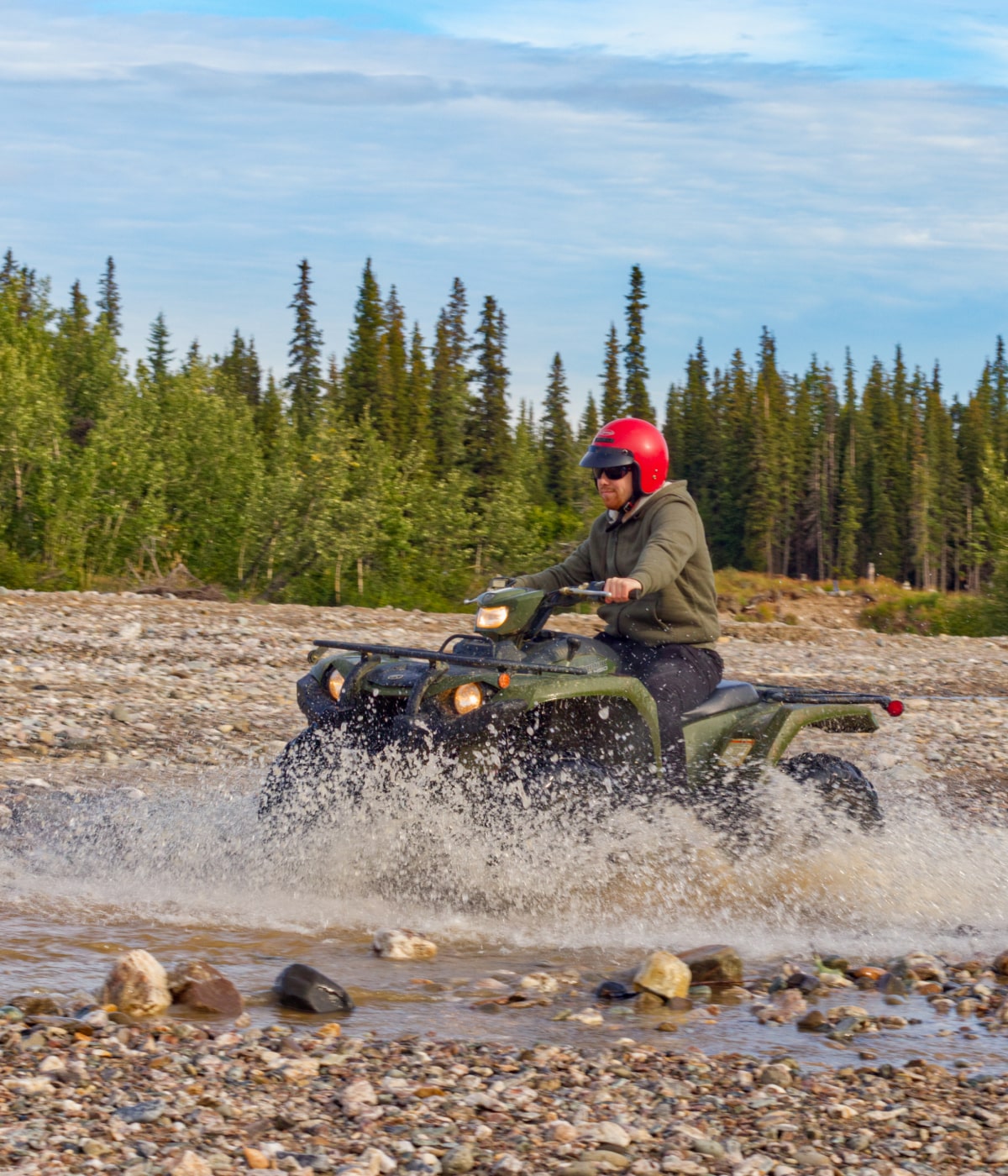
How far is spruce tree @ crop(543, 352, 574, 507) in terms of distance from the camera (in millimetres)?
94438

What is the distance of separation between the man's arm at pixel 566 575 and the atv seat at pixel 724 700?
3.11 ft

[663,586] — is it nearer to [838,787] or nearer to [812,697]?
[812,697]

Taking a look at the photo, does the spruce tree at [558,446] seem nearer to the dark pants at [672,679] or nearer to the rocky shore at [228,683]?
the rocky shore at [228,683]

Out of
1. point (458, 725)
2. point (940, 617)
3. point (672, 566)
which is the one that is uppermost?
point (672, 566)

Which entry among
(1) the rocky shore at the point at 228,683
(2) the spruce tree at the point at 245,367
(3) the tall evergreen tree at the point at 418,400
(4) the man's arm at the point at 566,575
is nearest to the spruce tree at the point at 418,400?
(3) the tall evergreen tree at the point at 418,400

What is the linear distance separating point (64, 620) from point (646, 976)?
607 inches

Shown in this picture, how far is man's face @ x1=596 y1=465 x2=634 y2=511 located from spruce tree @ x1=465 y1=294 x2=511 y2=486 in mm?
65183

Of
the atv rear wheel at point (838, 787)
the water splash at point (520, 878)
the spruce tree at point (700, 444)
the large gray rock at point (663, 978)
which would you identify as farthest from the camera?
the spruce tree at point (700, 444)

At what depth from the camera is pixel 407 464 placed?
58.1 meters

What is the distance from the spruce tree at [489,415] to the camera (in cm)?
7494

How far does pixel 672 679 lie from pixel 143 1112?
381cm

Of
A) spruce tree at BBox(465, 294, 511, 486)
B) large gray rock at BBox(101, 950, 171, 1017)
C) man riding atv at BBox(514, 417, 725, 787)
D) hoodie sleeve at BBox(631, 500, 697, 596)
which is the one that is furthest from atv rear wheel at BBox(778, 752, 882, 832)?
spruce tree at BBox(465, 294, 511, 486)

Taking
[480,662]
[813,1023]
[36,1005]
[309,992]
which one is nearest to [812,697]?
[480,662]

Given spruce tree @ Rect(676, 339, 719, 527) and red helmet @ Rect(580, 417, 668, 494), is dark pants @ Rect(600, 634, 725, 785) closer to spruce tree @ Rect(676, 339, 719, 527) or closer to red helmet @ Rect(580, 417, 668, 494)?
red helmet @ Rect(580, 417, 668, 494)
